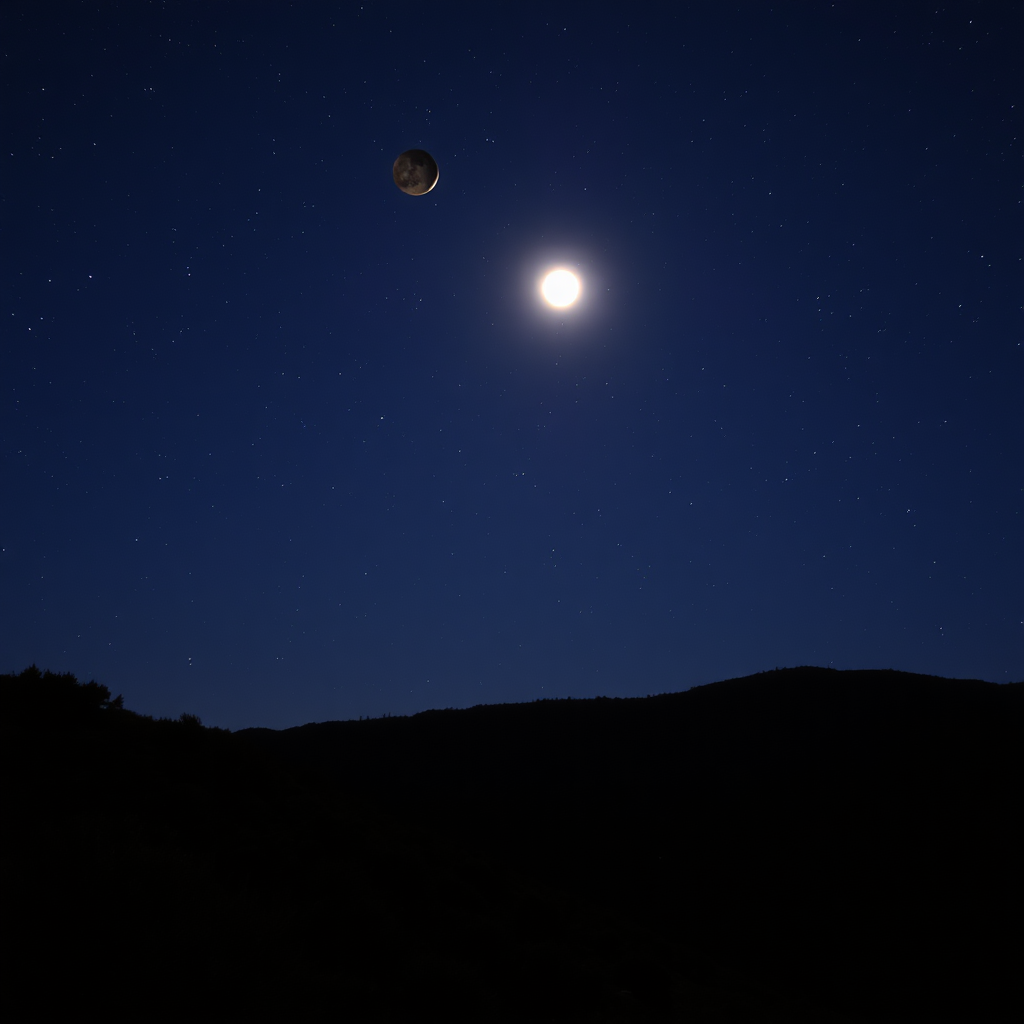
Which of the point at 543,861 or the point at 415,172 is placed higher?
the point at 415,172

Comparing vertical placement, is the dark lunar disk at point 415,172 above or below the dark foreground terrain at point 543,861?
above

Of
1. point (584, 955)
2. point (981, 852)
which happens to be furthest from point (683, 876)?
point (584, 955)

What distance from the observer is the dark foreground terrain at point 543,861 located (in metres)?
5.78

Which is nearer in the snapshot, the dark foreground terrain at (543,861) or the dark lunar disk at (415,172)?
the dark foreground terrain at (543,861)

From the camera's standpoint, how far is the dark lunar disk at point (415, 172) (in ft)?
60.1

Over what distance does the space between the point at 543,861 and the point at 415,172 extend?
27.1 m

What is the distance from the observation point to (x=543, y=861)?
963 inches

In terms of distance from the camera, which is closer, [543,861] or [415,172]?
[415,172]

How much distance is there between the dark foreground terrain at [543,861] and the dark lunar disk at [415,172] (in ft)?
55.4

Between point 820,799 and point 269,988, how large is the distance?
2918 cm

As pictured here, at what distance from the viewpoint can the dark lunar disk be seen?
1831 cm

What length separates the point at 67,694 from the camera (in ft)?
42.6

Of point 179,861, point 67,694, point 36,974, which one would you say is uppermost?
point 67,694

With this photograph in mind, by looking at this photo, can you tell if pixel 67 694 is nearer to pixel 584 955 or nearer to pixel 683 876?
pixel 584 955
